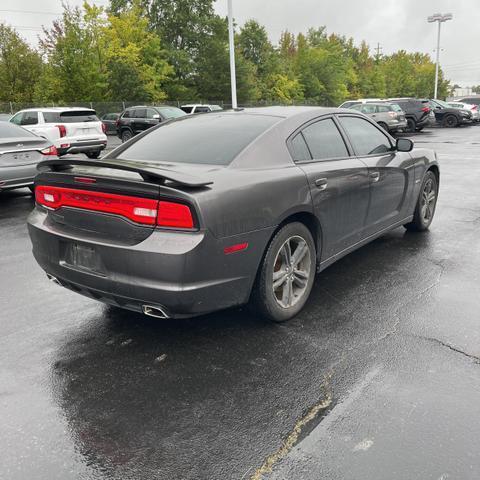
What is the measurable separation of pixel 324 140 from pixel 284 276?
1.30 meters

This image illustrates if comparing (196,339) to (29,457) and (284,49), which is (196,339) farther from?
(284,49)

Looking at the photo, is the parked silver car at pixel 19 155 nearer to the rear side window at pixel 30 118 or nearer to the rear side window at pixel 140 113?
the rear side window at pixel 30 118

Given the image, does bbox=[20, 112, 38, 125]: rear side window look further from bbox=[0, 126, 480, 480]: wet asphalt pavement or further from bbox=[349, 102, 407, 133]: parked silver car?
bbox=[349, 102, 407, 133]: parked silver car

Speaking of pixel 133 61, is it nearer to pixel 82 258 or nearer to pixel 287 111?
pixel 287 111

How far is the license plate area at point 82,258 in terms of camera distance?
3.13 meters

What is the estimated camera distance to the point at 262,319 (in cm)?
361

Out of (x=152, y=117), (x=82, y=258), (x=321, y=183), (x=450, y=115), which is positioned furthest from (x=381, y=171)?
(x=450, y=115)

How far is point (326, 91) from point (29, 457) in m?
64.9

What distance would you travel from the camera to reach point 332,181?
3947 millimetres

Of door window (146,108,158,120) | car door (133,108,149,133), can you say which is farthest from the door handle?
car door (133,108,149,133)

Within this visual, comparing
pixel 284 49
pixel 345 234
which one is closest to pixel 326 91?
pixel 284 49

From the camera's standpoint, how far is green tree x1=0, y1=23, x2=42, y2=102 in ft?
139

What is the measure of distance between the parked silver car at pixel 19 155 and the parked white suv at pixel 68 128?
212 inches

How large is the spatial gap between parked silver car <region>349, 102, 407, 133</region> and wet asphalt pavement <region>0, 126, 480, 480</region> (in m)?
20.7
